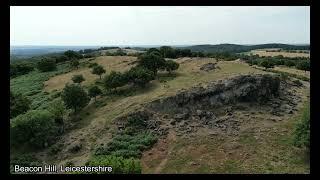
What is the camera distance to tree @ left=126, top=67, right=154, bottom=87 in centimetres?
5547

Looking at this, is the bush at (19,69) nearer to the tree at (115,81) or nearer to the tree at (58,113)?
the tree at (115,81)

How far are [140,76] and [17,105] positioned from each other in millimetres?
16645

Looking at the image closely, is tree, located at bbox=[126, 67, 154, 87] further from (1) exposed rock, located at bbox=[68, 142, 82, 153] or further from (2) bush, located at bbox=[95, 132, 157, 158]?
(1) exposed rock, located at bbox=[68, 142, 82, 153]

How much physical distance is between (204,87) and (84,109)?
16086 mm

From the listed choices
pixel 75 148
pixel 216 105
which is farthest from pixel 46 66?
pixel 216 105

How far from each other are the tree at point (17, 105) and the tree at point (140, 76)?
1439cm

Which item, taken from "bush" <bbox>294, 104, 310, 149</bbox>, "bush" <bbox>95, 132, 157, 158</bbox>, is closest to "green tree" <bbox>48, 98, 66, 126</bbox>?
"bush" <bbox>95, 132, 157, 158</bbox>

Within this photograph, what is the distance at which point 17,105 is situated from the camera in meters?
50.3

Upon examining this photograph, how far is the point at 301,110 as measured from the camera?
155 ft

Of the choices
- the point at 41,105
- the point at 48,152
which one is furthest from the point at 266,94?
the point at 41,105

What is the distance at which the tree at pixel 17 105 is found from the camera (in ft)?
162

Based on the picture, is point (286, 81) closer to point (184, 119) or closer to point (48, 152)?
point (184, 119)

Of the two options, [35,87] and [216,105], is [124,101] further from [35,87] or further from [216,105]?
[35,87]

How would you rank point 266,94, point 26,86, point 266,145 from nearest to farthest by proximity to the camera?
1. point 266,145
2. point 266,94
3. point 26,86
